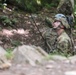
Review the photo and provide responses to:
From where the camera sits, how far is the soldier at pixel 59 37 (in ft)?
24.1

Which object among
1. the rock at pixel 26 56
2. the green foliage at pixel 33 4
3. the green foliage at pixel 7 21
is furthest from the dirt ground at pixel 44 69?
the green foliage at pixel 33 4

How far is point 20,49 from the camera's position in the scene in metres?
5.16

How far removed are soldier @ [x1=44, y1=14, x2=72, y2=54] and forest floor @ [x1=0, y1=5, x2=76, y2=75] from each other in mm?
585

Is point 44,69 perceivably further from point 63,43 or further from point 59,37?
point 59,37

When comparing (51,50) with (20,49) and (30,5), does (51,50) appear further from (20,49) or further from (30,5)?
(30,5)

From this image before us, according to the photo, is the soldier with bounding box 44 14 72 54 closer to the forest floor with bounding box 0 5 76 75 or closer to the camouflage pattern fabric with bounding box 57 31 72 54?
→ the camouflage pattern fabric with bounding box 57 31 72 54

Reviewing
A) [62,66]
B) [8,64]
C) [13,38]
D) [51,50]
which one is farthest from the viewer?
[13,38]

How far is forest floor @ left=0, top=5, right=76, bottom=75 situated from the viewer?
179 inches

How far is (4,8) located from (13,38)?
3007mm

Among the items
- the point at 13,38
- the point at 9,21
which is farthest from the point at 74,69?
the point at 9,21

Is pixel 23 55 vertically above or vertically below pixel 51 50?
above

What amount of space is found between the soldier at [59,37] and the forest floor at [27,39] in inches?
23.0

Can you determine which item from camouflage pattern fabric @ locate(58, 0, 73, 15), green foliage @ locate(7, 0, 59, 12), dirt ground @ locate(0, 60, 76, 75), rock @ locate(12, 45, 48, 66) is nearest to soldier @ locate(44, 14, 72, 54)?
rock @ locate(12, 45, 48, 66)

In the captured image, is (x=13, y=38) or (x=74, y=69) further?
(x=13, y=38)
